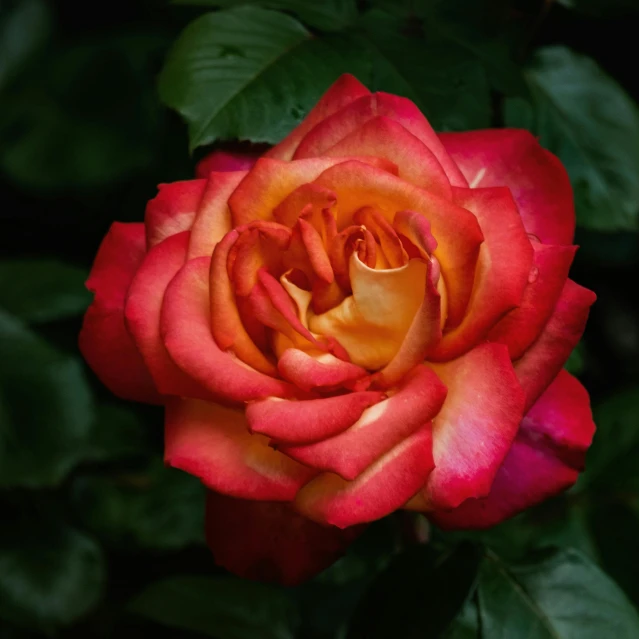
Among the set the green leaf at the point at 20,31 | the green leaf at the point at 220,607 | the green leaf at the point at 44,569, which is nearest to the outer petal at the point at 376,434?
the green leaf at the point at 220,607

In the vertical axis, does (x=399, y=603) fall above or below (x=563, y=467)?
below

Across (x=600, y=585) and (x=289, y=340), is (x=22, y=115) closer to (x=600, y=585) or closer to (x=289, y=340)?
(x=289, y=340)

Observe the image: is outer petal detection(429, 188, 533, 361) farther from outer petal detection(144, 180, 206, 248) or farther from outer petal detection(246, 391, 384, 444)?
outer petal detection(144, 180, 206, 248)

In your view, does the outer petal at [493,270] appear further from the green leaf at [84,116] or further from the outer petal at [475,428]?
the green leaf at [84,116]

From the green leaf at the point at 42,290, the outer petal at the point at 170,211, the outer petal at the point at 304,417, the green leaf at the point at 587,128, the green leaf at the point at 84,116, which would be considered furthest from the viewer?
the green leaf at the point at 84,116

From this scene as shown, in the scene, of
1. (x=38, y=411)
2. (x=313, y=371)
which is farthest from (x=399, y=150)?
(x=38, y=411)

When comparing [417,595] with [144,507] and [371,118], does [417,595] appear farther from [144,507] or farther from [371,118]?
[144,507]

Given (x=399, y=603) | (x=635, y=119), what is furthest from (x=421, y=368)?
(x=635, y=119)
